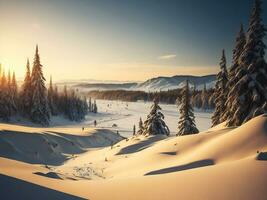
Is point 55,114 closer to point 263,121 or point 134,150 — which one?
point 134,150

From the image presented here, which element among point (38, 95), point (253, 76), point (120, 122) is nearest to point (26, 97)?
point (38, 95)

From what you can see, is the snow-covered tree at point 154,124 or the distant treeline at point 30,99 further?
the distant treeline at point 30,99

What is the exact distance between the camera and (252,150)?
9.17m

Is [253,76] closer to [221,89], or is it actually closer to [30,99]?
[221,89]

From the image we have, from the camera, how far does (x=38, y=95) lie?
52531 millimetres

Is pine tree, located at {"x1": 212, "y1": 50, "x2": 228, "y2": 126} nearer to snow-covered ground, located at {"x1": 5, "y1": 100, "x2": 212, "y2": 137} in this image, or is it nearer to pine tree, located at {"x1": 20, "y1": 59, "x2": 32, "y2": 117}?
snow-covered ground, located at {"x1": 5, "y1": 100, "x2": 212, "y2": 137}

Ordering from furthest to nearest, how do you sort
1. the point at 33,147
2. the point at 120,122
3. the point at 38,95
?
the point at 120,122 → the point at 38,95 → the point at 33,147

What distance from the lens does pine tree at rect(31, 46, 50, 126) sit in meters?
52.6

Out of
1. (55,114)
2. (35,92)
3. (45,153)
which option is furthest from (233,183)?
(55,114)

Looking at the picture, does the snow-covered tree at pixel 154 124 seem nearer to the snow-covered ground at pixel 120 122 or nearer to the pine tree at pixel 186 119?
the pine tree at pixel 186 119

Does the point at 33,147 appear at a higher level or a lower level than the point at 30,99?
lower

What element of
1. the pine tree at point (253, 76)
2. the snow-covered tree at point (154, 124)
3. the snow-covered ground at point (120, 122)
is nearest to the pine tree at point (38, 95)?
the snow-covered ground at point (120, 122)

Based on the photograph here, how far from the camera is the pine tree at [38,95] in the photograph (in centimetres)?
5259

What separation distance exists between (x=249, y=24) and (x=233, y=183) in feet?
65.2
